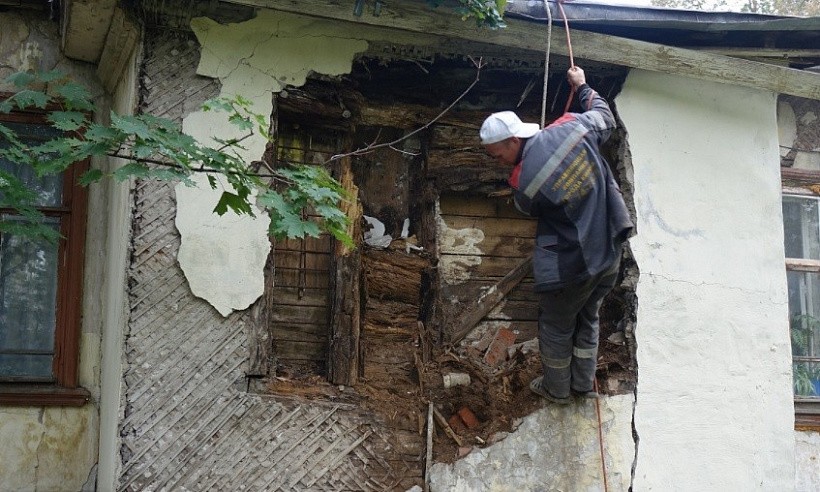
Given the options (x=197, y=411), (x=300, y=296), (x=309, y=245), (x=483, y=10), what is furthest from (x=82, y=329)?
(x=483, y=10)

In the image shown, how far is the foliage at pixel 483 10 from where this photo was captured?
13.5 feet

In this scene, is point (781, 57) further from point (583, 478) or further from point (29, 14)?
point (29, 14)

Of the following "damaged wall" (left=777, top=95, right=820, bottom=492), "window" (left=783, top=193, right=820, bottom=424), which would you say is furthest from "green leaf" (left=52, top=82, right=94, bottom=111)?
"window" (left=783, top=193, right=820, bottom=424)

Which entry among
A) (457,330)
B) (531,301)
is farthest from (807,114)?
(457,330)

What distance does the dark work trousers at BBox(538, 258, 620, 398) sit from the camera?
12.8 ft

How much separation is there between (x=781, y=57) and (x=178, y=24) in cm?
353

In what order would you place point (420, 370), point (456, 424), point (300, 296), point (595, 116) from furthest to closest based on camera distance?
point (300, 296), point (420, 370), point (456, 424), point (595, 116)

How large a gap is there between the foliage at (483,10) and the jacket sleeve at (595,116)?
1.92 feet

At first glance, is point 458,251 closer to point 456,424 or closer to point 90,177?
point 456,424

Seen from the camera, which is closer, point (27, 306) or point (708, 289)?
point (708, 289)

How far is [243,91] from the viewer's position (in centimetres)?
429

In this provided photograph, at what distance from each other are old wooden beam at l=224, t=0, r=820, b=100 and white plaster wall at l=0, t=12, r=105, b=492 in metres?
1.67

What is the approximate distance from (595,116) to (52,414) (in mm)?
3476

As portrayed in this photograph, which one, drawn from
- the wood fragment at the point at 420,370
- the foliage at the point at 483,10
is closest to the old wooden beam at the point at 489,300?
the wood fragment at the point at 420,370
